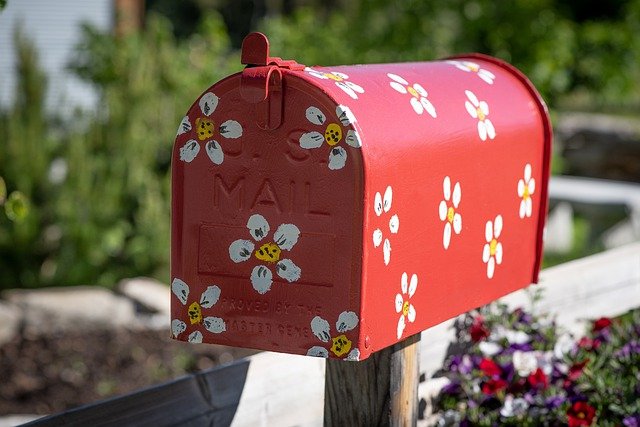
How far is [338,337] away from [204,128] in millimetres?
456

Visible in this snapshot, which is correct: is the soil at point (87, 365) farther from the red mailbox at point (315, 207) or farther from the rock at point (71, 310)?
the red mailbox at point (315, 207)

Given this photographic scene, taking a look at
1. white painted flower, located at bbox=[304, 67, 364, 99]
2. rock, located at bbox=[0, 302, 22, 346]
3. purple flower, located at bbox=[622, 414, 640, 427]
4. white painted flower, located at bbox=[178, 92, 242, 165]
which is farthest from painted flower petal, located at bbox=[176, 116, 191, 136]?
rock, located at bbox=[0, 302, 22, 346]

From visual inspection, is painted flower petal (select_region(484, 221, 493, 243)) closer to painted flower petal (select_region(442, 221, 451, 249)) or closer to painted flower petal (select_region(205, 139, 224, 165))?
painted flower petal (select_region(442, 221, 451, 249))

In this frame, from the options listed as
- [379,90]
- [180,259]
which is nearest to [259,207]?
[180,259]

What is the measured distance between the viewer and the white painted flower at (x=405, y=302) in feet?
6.27

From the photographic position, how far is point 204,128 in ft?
6.06

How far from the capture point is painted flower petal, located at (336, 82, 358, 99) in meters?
1.80

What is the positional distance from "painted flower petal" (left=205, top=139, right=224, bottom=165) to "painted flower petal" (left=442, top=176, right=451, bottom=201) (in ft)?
1.54

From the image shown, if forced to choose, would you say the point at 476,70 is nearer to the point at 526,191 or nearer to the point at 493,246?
the point at 526,191

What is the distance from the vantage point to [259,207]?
1824mm

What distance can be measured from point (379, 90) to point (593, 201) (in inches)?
224

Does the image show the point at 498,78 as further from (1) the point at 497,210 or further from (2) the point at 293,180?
(2) the point at 293,180

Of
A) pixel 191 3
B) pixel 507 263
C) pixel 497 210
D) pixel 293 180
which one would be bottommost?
pixel 191 3

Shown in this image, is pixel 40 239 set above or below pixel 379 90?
below
